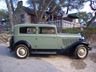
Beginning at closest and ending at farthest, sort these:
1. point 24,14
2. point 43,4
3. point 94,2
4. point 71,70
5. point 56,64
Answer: point 71,70, point 56,64, point 43,4, point 94,2, point 24,14

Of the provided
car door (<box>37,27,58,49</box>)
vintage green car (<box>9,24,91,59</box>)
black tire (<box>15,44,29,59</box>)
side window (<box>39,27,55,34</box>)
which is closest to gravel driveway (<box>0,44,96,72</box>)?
black tire (<box>15,44,29,59</box>)

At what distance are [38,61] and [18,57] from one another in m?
1.21

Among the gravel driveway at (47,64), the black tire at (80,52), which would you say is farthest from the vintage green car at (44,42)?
the gravel driveway at (47,64)

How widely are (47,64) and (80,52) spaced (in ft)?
6.59

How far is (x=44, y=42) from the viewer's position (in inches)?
367

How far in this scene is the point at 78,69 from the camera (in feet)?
25.0

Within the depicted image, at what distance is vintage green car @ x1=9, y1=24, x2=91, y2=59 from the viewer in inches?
363

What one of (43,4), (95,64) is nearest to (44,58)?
(95,64)

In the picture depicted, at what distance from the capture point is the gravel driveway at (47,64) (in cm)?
752

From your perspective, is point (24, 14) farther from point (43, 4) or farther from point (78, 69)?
point (78, 69)

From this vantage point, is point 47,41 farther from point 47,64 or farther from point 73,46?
point 47,64

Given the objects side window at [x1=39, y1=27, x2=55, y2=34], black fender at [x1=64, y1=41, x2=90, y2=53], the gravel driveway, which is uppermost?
side window at [x1=39, y1=27, x2=55, y2=34]

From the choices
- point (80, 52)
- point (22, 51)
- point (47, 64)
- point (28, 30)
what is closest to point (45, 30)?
point (28, 30)

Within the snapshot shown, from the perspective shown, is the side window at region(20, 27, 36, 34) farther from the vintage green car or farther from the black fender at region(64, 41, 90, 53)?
the black fender at region(64, 41, 90, 53)
